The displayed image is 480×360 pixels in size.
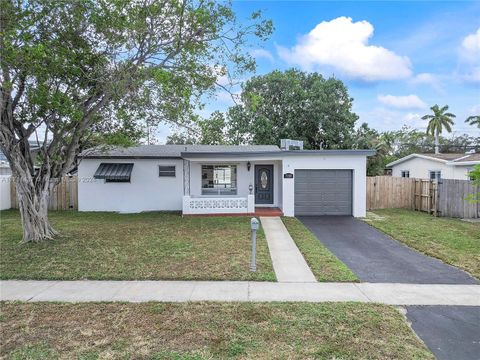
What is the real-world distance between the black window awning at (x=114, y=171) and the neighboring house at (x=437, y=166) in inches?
685

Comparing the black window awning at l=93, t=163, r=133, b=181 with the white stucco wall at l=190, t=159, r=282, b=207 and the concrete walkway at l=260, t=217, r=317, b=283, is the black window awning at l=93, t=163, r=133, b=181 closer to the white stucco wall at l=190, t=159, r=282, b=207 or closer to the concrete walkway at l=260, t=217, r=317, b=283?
the white stucco wall at l=190, t=159, r=282, b=207

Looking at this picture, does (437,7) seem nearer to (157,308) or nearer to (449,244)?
(449,244)

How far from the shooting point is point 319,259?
753 centimetres

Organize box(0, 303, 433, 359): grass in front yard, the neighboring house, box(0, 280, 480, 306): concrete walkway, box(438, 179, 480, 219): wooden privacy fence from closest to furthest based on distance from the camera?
box(0, 303, 433, 359): grass in front yard, box(0, 280, 480, 306): concrete walkway, box(438, 179, 480, 219): wooden privacy fence, the neighboring house

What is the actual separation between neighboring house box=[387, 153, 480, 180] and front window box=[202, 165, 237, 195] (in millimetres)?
12200

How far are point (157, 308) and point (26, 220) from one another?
259 inches

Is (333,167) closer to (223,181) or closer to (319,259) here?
(223,181)

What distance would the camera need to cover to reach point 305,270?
22.1 ft

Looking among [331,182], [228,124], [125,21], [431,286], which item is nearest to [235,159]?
[331,182]

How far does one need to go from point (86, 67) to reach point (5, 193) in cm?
1199

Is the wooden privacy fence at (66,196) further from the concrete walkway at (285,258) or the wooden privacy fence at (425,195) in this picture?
the wooden privacy fence at (425,195)

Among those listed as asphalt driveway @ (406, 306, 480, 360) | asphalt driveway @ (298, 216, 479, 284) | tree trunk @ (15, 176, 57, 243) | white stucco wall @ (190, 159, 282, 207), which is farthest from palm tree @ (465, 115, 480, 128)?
tree trunk @ (15, 176, 57, 243)

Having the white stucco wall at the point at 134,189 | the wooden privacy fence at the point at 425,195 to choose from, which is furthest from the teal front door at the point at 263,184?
the wooden privacy fence at the point at 425,195

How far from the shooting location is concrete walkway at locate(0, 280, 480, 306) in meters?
5.23
